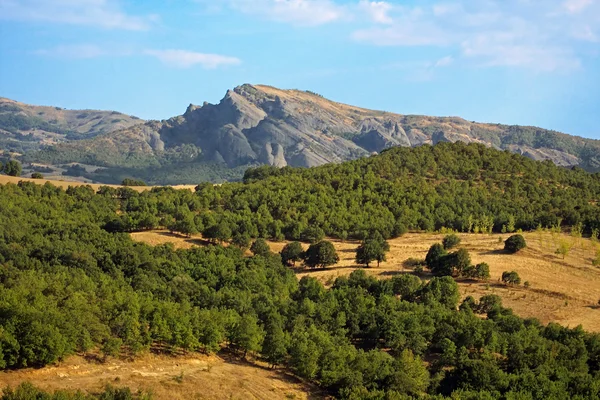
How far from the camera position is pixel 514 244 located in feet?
316

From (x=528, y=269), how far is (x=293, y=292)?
3128cm

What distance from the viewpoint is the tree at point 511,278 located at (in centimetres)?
8400

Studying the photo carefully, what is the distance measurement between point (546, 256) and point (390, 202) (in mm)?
36661

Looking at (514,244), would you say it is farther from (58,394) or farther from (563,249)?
(58,394)

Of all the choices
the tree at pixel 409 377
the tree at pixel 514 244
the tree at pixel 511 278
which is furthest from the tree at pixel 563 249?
the tree at pixel 409 377

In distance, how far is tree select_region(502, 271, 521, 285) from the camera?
84.0 metres

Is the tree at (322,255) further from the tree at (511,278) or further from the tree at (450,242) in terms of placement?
the tree at (511,278)

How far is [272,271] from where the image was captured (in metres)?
86.8

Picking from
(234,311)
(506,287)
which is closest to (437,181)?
(506,287)

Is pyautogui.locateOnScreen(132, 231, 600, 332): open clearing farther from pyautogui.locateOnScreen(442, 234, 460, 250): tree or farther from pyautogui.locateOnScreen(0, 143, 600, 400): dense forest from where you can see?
pyautogui.locateOnScreen(0, 143, 600, 400): dense forest

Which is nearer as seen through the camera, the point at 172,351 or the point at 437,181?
the point at 172,351

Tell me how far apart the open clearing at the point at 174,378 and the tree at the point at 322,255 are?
38405 millimetres

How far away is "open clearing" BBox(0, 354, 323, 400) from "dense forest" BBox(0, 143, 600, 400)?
124cm

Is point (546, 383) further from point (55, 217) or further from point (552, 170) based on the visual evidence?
point (552, 170)
